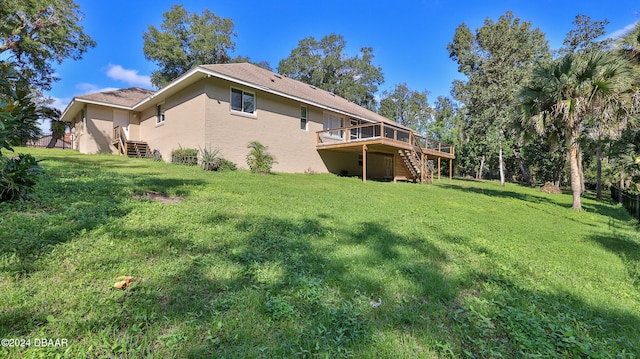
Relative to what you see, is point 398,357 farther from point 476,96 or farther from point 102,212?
point 476,96

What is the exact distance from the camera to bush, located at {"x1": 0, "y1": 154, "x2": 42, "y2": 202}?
3959 millimetres

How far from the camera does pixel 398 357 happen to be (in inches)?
82.1

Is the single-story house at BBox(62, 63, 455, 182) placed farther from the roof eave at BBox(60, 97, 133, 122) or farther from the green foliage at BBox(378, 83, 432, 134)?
the green foliage at BBox(378, 83, 432, 134)

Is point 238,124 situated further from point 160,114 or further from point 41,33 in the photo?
point 41,33

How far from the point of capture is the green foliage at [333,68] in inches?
1375

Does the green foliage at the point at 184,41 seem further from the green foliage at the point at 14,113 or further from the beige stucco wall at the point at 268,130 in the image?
the green foliage at the point at 14,113

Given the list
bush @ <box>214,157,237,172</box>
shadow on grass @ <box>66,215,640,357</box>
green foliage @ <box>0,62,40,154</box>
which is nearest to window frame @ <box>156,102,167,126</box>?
bush @ <box>214,157,237,172</box>

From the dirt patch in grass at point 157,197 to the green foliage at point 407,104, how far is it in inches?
1695

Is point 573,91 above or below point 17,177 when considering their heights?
above

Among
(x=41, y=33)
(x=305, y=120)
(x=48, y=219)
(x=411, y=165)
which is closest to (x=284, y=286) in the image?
(x=48, y=219)

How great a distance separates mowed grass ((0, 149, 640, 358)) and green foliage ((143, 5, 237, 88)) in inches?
1047

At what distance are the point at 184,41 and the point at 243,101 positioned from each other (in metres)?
20.1

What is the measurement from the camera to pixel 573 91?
1043 centimetres

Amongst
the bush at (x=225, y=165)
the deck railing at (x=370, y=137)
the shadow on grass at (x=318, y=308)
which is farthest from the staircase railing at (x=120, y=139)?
the shadow on grass at (x=318, y=308)
